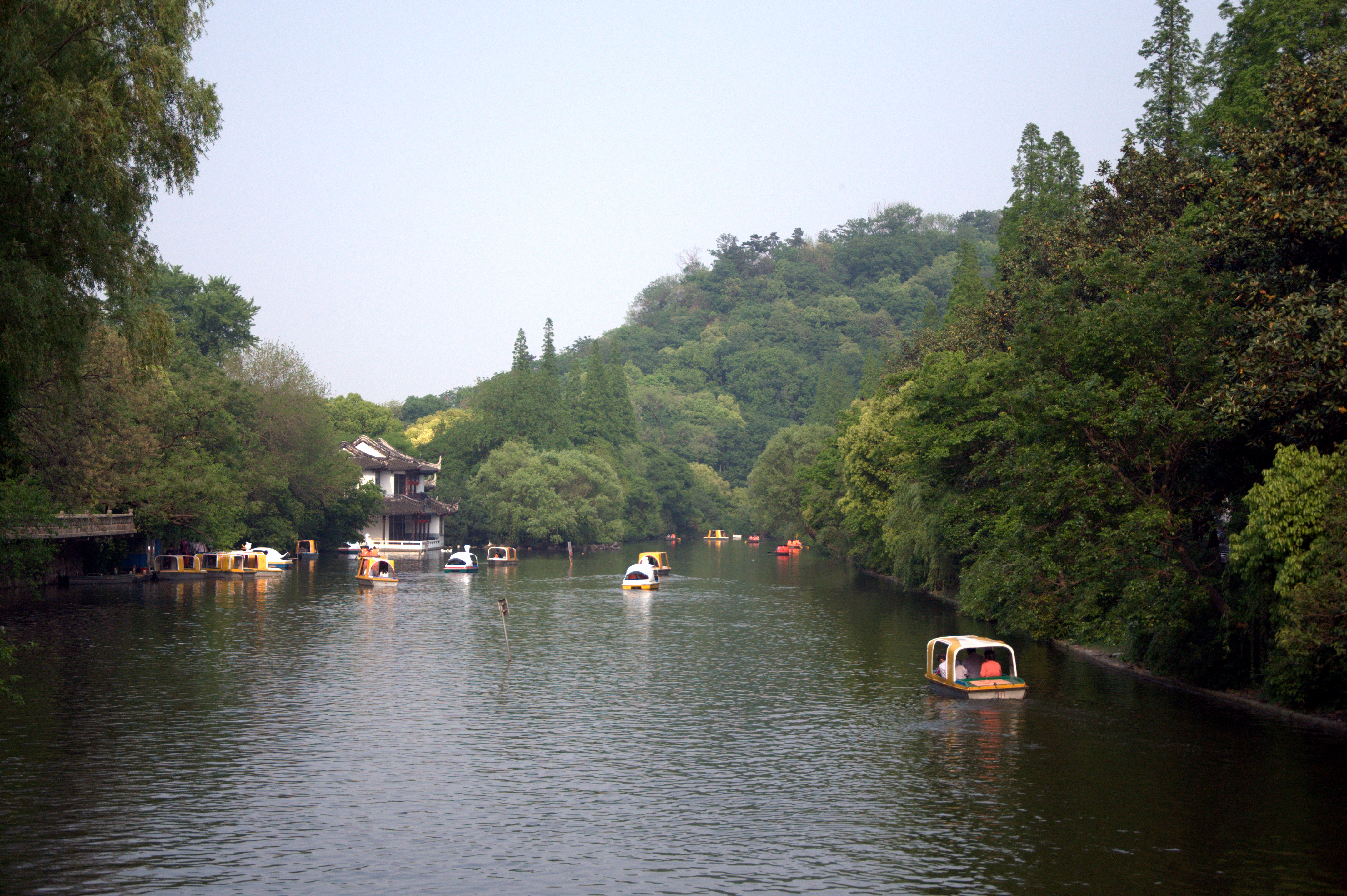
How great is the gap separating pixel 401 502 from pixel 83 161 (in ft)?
313

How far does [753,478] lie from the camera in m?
129

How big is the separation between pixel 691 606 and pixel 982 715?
3173cm

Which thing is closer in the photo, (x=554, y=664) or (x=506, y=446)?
(x=554, y=664)

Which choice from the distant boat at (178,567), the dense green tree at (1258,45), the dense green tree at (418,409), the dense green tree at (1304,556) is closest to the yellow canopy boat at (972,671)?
the dense green tree at (1304,556)

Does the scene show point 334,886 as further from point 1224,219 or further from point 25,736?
point 1224,219

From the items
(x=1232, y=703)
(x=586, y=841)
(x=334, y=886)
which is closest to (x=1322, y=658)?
(x=1232, y=703)

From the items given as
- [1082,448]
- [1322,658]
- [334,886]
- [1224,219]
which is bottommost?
[334,886]

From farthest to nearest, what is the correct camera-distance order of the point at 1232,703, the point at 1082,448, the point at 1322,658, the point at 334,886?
the point at 1082,448
the point at 1232,703
the point at 1322,658
the point at 334,886

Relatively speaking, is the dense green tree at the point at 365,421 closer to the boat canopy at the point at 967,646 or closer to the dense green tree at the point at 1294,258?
the boat canopy at the point at 967,646

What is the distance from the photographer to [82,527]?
58.1m

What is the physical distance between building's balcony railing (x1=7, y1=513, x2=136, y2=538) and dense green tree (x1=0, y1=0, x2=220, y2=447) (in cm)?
3286

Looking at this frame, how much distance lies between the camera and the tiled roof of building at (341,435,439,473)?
375 ft

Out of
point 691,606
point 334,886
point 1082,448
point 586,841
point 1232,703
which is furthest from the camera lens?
point 691,606

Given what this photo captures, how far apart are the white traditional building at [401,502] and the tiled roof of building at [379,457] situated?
0.06 m
